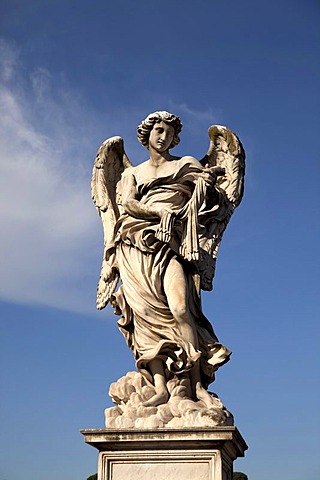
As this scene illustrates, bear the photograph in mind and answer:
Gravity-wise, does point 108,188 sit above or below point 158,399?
above

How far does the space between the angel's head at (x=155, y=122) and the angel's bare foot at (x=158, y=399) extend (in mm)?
3130

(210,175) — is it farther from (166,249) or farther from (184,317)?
(184,317)

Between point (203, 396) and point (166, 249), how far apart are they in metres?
1.77

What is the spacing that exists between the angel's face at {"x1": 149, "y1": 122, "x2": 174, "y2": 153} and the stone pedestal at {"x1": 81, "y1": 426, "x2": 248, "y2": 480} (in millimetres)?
3534

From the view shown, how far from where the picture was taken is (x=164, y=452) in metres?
8.34

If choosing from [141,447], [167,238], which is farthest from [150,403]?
[167,238]

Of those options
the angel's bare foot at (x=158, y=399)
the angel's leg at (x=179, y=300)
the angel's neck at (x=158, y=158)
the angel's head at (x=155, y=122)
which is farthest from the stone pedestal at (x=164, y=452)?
the angel's head at (x=155, y=122)

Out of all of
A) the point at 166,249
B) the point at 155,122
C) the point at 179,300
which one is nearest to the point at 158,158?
the point at 155,122

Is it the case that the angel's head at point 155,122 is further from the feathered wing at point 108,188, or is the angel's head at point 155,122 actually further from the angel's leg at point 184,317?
the angel's leg at point 184,317

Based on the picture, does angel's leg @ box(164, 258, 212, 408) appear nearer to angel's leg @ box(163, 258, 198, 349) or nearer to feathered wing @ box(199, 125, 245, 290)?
angel's leg @ box(163, 258, 198, 349)

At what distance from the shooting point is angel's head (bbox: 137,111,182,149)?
988 cm

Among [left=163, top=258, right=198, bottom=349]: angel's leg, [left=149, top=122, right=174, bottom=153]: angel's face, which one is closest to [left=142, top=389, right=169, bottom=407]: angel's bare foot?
[left=163, top=258, right=198, bottom=349]: angel's leg

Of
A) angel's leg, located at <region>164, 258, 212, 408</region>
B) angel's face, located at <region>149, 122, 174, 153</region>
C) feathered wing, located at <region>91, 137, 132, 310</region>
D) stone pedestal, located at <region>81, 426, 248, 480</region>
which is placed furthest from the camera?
feathered wing, located at <region>91, 137, 132, 310</region>

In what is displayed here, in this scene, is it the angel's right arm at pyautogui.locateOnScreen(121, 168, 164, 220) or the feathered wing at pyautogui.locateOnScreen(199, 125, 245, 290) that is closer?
the angel's right arm at pyautogui.locateOnScreen(121, 168, 164, 220)
